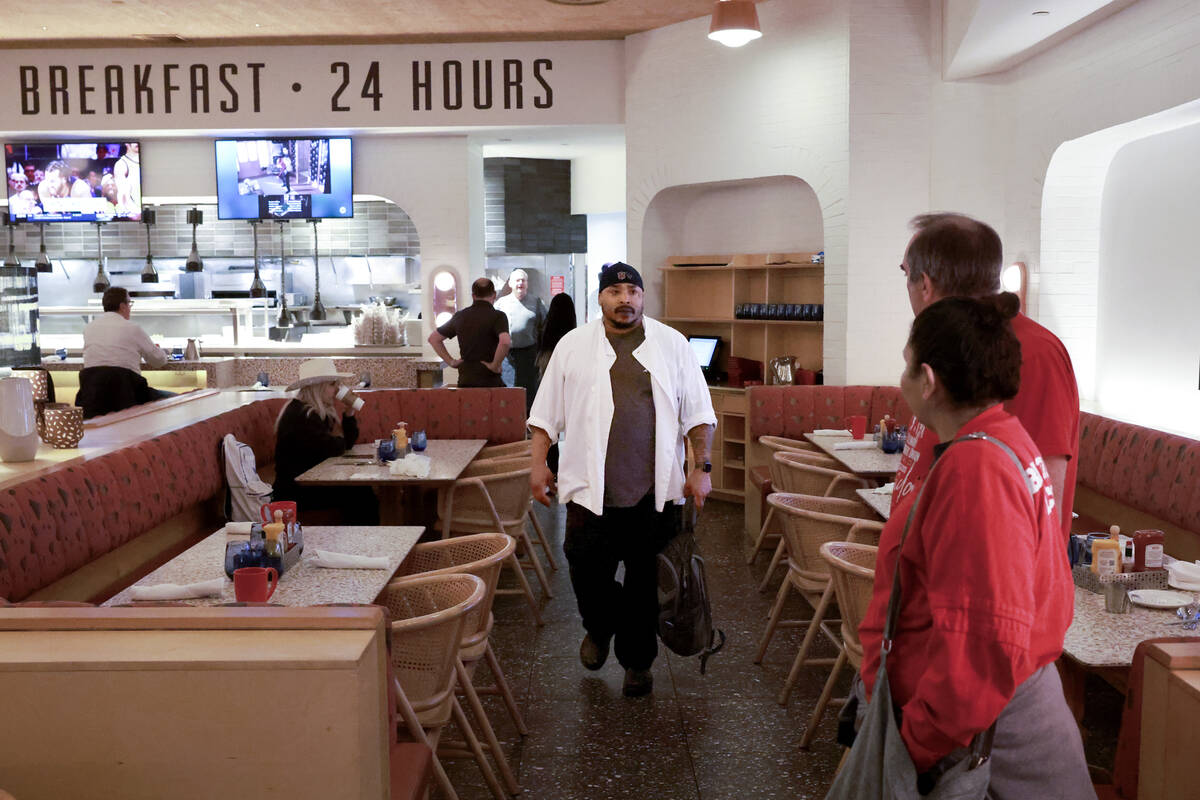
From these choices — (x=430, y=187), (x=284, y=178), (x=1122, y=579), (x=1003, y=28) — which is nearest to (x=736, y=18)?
(x=1003, y=28)

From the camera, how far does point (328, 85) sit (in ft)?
31.4

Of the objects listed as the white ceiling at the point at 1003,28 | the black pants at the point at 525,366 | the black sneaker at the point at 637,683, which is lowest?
the black sneaker at the point at 637,683

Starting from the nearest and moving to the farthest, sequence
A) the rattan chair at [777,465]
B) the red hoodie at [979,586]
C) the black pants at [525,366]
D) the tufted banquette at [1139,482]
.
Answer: the red hoodie at [979,586] < the tufted banquette at [1139,482] < the rattan chair at [777,465] < the black pants at [525,366]

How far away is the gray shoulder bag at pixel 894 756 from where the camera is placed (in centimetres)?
184

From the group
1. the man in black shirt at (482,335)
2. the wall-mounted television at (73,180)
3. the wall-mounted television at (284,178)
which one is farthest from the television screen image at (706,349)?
the wall-mounted television at (73,180)

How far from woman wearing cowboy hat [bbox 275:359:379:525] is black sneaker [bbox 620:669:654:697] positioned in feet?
Result: 6.52

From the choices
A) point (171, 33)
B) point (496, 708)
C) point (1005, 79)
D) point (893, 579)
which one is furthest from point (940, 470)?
point (171, 33)

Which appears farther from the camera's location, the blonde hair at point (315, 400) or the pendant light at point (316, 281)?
the pendant light at point (316, 281)

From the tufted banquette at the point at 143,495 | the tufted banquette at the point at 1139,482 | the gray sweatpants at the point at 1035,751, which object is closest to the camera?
the gray sweatpants at the point at 1035,751

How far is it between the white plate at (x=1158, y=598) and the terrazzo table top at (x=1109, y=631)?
0.02 m

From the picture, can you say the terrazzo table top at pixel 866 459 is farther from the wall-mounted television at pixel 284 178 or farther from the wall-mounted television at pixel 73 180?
the wall-mounted television at pixel 73 180

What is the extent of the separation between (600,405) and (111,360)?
18.2ft

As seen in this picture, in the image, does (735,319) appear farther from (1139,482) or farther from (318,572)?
(318,572)

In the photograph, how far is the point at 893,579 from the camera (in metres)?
1.93
